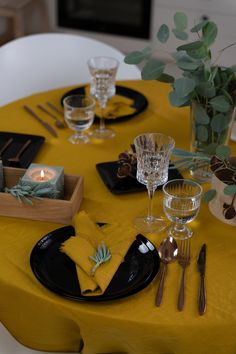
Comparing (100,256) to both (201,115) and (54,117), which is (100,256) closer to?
(201,115)

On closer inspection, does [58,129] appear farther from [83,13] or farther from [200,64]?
[83,13]

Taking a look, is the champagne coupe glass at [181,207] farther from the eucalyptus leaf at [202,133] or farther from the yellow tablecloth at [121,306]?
the eucalyptus leaf at [202,133]

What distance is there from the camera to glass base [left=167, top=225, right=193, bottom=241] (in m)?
1.14

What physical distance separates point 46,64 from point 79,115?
2.61 feet

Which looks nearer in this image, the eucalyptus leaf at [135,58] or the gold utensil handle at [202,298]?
the gold utensil handle at [202,298]

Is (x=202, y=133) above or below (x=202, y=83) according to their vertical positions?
below

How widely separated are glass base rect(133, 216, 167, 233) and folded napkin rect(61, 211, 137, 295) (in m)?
0.03

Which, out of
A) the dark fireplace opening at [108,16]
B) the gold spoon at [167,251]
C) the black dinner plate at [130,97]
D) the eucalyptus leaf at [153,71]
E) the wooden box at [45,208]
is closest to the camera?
the gold spoon at [167,251]

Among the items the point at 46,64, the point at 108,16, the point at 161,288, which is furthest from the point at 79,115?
the point at 108,16

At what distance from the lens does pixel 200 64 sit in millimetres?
1247

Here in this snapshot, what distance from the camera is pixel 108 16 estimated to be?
405 cm

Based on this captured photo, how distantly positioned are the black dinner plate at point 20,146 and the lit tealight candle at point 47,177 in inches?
5.2

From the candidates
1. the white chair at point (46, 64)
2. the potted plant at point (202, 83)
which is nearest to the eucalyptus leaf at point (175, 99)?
the potted plant at point (202, 83)

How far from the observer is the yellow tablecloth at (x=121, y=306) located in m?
0.94
